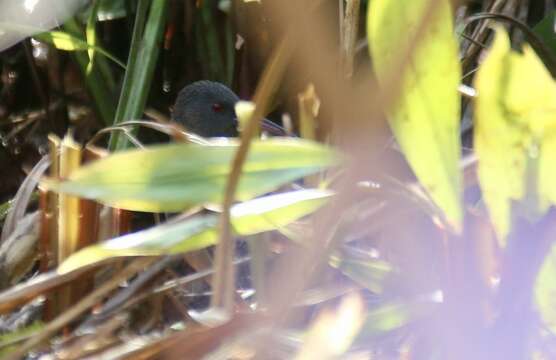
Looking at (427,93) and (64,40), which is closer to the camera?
(427,93)

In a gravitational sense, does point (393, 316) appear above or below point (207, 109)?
above

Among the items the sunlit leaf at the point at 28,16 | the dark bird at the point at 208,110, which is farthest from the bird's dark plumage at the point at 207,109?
the sunlit leaf at the point at 28,16

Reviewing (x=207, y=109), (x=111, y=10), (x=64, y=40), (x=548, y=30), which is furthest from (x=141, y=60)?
(x=207, y=109)

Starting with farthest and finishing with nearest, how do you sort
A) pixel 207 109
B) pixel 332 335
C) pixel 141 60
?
1. pixel 207 109
2. pixel 141 60
3. pixel 332 335

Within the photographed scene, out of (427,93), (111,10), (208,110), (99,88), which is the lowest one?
(208,110)

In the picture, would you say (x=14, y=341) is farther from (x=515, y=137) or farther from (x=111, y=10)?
(x=111, y=10)

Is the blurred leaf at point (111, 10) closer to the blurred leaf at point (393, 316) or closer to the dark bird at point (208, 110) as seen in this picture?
the dark bird at point (208, 110)

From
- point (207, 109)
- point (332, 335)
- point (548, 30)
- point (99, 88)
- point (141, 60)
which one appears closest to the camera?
point (332, 335)
